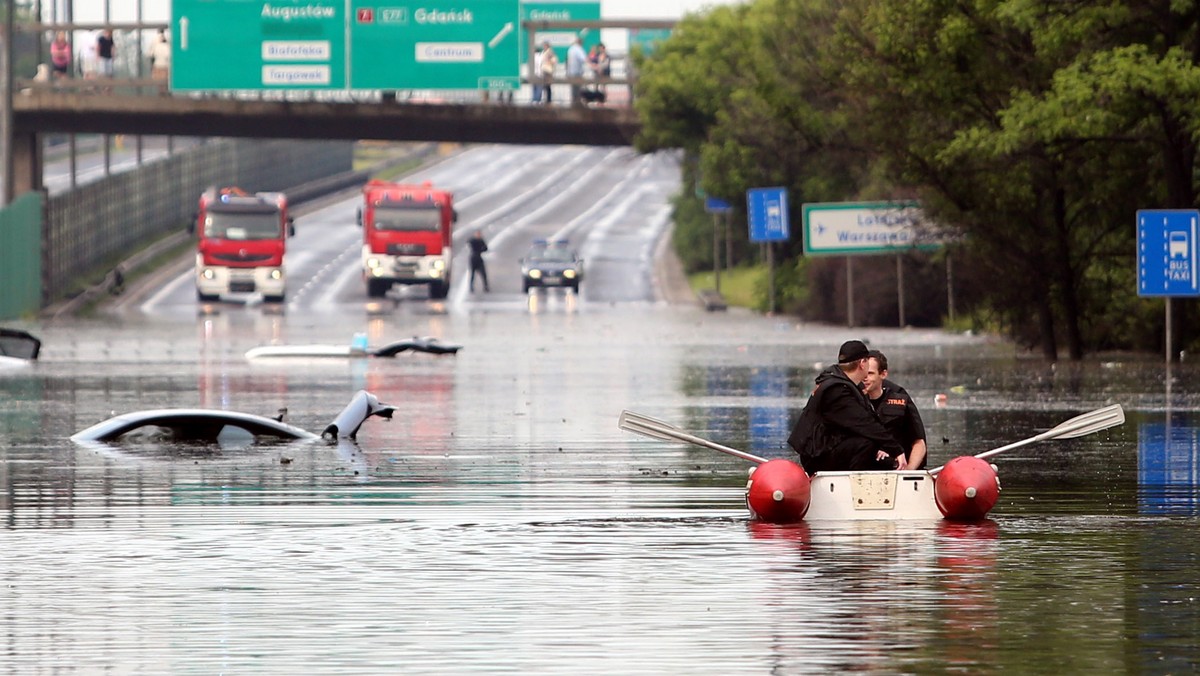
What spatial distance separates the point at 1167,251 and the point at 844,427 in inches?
819

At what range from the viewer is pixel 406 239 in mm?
75438

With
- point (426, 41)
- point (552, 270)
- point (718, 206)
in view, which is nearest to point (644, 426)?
point (426, 41)

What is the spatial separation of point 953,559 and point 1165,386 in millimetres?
18919

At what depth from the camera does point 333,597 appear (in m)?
12.2

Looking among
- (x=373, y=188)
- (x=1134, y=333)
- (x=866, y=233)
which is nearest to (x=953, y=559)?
(x=1134, y=333)

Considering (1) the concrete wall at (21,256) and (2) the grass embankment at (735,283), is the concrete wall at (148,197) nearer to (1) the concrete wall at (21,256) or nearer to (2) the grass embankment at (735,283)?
(1) the concrete wall at (21,256)

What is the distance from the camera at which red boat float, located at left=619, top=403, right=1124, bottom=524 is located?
15422mm

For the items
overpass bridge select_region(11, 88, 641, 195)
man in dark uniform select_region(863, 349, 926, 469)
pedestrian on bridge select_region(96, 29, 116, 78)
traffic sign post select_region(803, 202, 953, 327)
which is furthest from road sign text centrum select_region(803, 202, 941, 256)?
man in dark uniform select_region(863, 349, 926, 469)

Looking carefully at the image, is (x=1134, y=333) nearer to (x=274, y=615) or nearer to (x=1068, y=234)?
(x=1068, y=234)

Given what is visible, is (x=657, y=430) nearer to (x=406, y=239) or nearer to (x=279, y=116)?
(x=279, y=116)

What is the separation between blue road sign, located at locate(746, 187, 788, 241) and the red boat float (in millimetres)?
47275

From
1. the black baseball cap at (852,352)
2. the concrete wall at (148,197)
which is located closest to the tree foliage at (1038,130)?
the black baseball cap at (852,352)

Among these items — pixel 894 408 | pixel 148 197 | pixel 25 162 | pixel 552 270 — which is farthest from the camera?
pixel 148 197

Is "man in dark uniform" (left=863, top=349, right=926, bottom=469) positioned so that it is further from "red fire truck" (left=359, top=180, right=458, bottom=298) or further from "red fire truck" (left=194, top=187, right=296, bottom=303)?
"red fire truck" (left=359, top=180, right=458, bottom=298)
